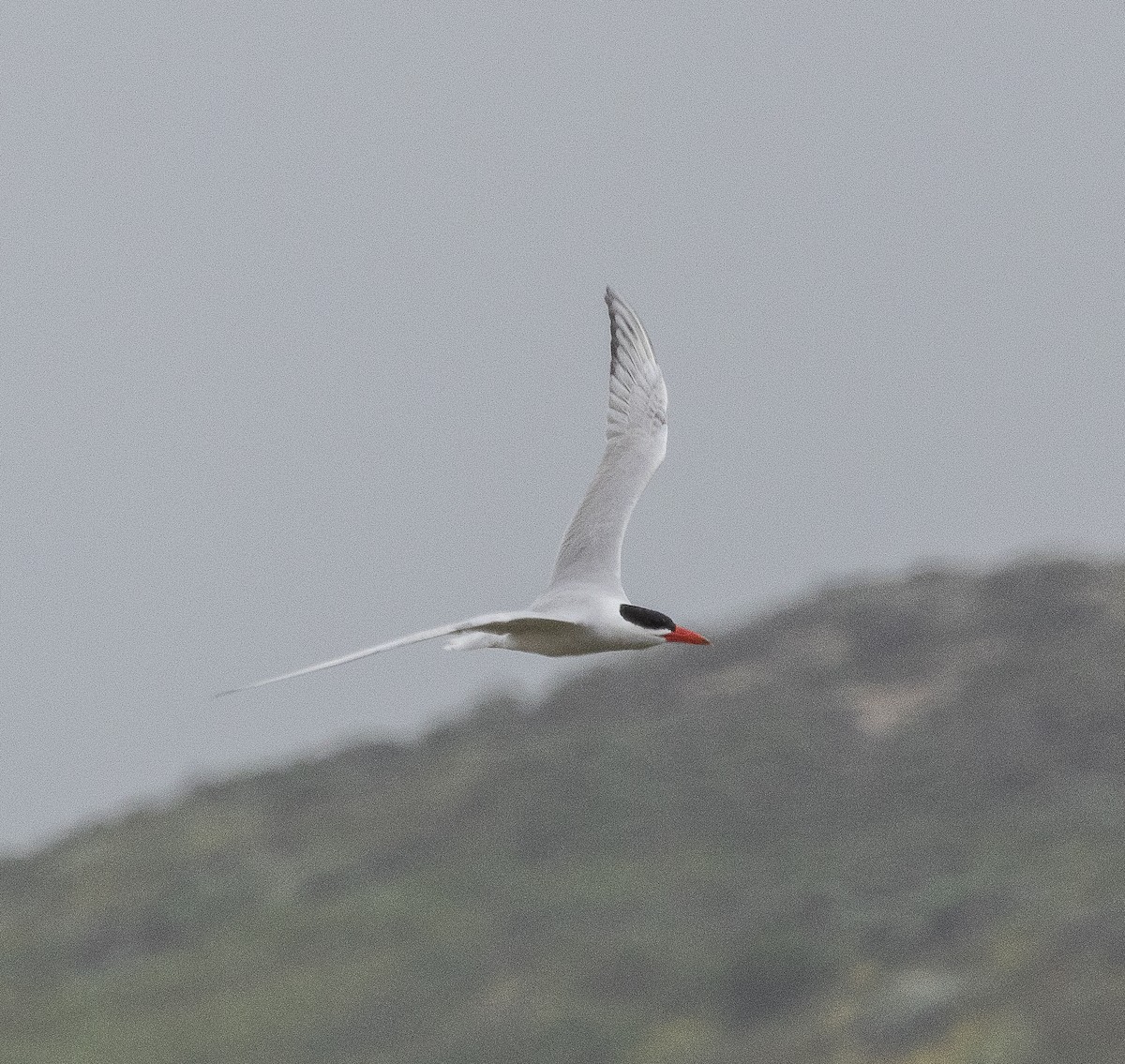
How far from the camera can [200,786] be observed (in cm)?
4381

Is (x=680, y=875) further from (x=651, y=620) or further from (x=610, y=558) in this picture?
(x=651, y=620)

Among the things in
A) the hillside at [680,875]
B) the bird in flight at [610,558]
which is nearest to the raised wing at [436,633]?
the bird in flight at [610,558]

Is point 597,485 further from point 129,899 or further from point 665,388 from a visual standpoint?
point 129,899

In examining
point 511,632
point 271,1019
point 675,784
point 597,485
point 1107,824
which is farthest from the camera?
point 675,784

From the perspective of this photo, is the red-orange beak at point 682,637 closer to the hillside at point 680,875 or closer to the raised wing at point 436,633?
the raised wing at point 436,633

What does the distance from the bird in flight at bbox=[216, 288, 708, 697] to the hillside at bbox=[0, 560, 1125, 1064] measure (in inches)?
505

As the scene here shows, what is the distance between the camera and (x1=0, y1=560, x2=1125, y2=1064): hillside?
28.8 metres

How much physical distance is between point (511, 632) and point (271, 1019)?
21.3 metres

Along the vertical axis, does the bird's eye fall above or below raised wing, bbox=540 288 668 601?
below

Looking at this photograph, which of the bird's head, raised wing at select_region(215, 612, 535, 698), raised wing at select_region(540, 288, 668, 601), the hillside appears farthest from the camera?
the hillside

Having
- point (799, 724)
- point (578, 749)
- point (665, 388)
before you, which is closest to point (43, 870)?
point (578, 749)

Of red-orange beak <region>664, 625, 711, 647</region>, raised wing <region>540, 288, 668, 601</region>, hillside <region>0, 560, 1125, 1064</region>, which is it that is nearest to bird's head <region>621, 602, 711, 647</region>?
red-orange beak <region>664, 625, 711, 647</region>

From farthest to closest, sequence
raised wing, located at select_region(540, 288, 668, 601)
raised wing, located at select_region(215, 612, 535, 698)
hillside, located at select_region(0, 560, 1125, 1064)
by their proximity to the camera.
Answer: hillside, located at select_region(0, 560, 1125, 1064)
raised wing, located at select_region(540, 288, 668, 601)
raised wing, located at select_region(215, 612, 535, 698)

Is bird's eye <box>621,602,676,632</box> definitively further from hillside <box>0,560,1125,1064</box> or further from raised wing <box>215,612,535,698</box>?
hillside <box>0,560,1125,1064</box>
